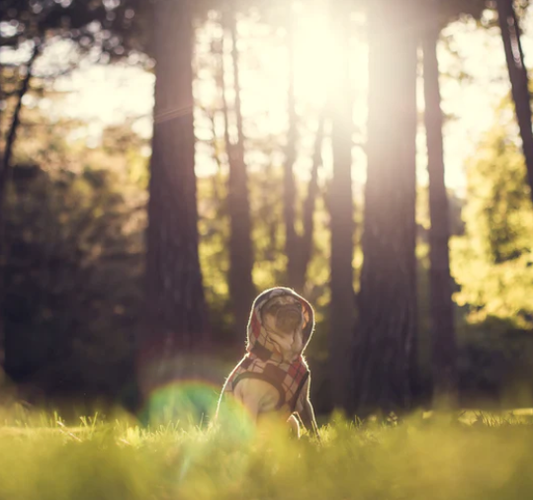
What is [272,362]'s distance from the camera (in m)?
5.48

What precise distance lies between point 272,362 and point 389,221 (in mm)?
5614

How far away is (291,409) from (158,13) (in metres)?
9.19

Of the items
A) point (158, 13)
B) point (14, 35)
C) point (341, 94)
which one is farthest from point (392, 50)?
point (14, 35)

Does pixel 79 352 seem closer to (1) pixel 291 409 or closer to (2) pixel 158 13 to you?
(2) pixel 158 13

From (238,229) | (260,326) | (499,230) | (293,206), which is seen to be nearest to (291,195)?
(293,206)

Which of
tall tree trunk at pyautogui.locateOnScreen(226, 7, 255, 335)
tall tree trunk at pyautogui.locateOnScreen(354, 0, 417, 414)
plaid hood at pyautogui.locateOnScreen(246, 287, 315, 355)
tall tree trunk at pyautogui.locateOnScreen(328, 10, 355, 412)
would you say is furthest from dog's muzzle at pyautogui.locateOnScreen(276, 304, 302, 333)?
tall tree trunk at pyautogui.locateOnScreen(226, 7, 255, 335)

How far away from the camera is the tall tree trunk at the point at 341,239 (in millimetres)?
18438

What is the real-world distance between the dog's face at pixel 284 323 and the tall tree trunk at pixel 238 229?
719 inches

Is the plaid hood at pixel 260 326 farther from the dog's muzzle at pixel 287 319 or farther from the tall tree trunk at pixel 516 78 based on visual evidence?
the tall tree trunk at pixel 516 78

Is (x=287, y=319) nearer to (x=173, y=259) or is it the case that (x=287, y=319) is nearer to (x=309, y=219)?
(x=173, y=259)

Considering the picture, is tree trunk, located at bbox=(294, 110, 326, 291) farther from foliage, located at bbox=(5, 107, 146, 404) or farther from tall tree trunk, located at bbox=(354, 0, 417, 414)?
tall tree trunk, located at bbox=(354, 0, 417, 414)

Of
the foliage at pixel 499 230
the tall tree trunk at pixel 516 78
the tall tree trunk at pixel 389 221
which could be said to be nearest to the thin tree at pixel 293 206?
the foliage at pixel 499 230

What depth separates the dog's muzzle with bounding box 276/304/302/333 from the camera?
5461 millimetres

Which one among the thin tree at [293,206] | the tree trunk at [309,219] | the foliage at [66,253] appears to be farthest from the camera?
the foliage at [66,253]
